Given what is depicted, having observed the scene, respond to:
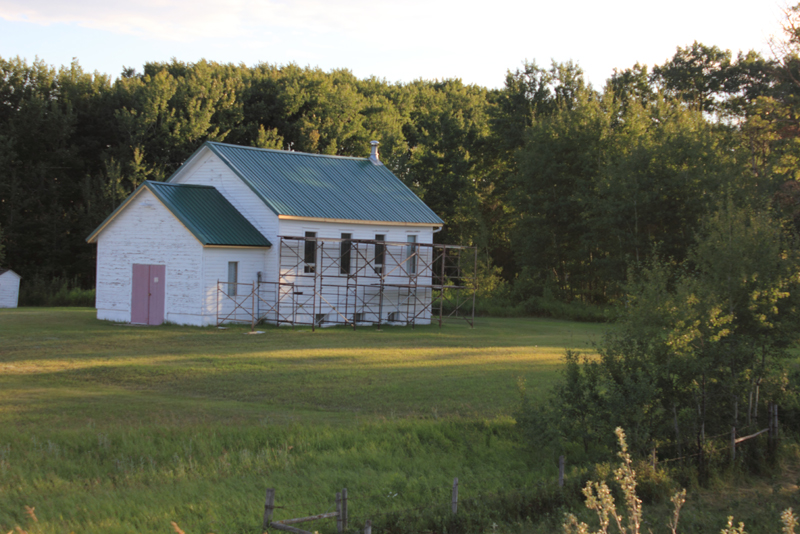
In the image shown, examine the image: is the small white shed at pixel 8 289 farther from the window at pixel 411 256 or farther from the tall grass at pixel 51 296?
the window at pixel 411 256

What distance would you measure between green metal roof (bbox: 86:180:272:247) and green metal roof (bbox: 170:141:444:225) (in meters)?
1.51

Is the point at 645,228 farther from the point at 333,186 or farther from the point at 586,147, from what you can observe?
the point at 333,186

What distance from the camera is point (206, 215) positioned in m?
29.8

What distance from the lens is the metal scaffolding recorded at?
3017 centimetres

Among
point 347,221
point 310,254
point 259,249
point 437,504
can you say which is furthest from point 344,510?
point 347,221

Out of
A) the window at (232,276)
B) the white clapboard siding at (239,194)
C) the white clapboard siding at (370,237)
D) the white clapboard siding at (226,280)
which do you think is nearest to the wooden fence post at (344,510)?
the white clapboard siding at (226,280)

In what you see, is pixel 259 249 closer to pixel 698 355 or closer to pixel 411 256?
pixel 411 256

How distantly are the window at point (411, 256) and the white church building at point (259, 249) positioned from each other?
0.05 meters

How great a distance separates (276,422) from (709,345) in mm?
8351

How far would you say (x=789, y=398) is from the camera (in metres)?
15.7

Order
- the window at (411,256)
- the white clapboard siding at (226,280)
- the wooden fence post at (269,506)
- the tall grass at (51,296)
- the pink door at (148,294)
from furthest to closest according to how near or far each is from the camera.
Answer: the tall grass at (51,296)
the window at (411,256)
the pink door at (148,294)
the white clapboard siding at (226,280)
the wooden fence post at (269,506)

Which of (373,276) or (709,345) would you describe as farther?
(373,276)

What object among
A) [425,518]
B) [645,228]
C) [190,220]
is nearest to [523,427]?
[425,518]

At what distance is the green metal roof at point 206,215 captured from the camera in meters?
28.5
